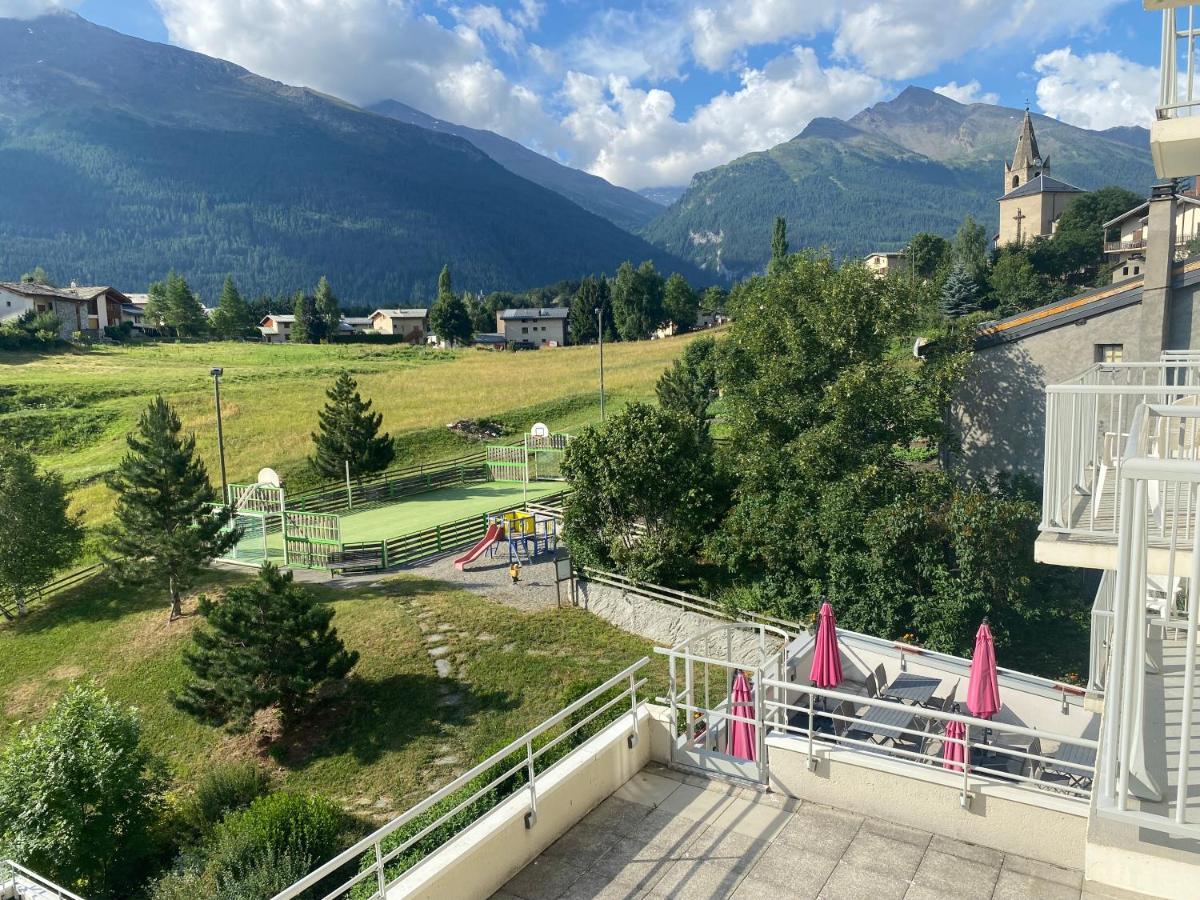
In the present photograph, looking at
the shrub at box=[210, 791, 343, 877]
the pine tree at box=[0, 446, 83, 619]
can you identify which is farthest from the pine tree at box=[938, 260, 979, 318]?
the shrub at box=[210, 791, 343, 877]

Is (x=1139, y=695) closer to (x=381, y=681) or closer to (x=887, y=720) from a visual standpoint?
(x=887, y=720)

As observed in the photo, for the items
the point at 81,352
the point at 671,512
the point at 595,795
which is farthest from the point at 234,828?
the point at 81,352

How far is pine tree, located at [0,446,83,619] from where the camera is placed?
2744 cm

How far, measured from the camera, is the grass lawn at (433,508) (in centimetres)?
3223

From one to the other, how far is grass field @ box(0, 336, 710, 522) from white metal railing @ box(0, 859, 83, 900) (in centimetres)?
2809

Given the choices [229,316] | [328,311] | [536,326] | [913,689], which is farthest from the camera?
[536,326]

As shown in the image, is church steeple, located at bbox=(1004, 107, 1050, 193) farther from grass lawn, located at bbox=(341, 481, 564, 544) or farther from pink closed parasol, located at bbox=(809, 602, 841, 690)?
pink closed parasol, located at bbox=(809, 602, 841, 690)

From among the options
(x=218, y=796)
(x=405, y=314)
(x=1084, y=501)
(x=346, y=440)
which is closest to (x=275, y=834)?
(x=218, y=796)

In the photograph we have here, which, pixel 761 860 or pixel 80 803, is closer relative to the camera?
pixel 761 860

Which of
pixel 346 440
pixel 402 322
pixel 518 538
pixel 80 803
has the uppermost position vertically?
pixel 402 322

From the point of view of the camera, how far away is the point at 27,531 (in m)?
27.8

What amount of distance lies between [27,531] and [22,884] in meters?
19.4

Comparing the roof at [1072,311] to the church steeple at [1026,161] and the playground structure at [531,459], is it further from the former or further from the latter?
the church steeple at [1026,161]

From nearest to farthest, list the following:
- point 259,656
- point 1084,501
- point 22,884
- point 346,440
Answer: point 1084,501
point 22,884
point 259,656
point 346,440
